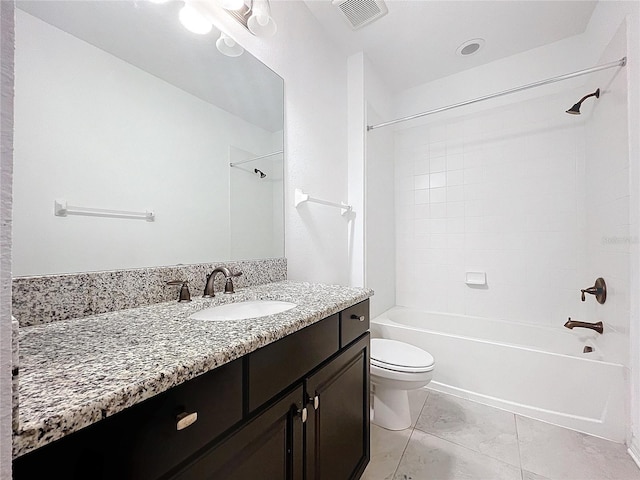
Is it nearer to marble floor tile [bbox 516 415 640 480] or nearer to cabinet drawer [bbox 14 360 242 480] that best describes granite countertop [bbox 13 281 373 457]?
cabinet drawer [bbox 14 360 242 480]

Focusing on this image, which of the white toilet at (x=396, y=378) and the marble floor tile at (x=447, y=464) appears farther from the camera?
the white toilet at (x=396, y=378)

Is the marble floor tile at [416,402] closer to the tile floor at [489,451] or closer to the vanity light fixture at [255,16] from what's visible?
the tile floor at [489,451]

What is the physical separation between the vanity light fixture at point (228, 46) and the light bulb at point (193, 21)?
0.20 ft

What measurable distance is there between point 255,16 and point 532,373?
2.49 metres

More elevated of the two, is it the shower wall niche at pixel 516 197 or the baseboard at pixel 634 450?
the shower wall niche at pixel 516 197

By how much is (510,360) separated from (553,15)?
2304 mm

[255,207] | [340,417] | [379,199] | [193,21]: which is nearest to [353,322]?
[340,417]

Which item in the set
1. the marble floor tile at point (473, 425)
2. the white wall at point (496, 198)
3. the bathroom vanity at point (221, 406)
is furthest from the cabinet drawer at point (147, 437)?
the white wall at point (496, 198)

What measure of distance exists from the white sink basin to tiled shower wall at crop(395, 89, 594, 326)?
6.54 ft

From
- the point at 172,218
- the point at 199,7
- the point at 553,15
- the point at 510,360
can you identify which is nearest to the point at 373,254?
the point at 510,360

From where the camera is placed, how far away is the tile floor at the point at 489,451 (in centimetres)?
131

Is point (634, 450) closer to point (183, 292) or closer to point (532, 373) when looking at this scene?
point (532, 373)

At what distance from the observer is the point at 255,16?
1.27m

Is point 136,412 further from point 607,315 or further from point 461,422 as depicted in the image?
point 607,315
